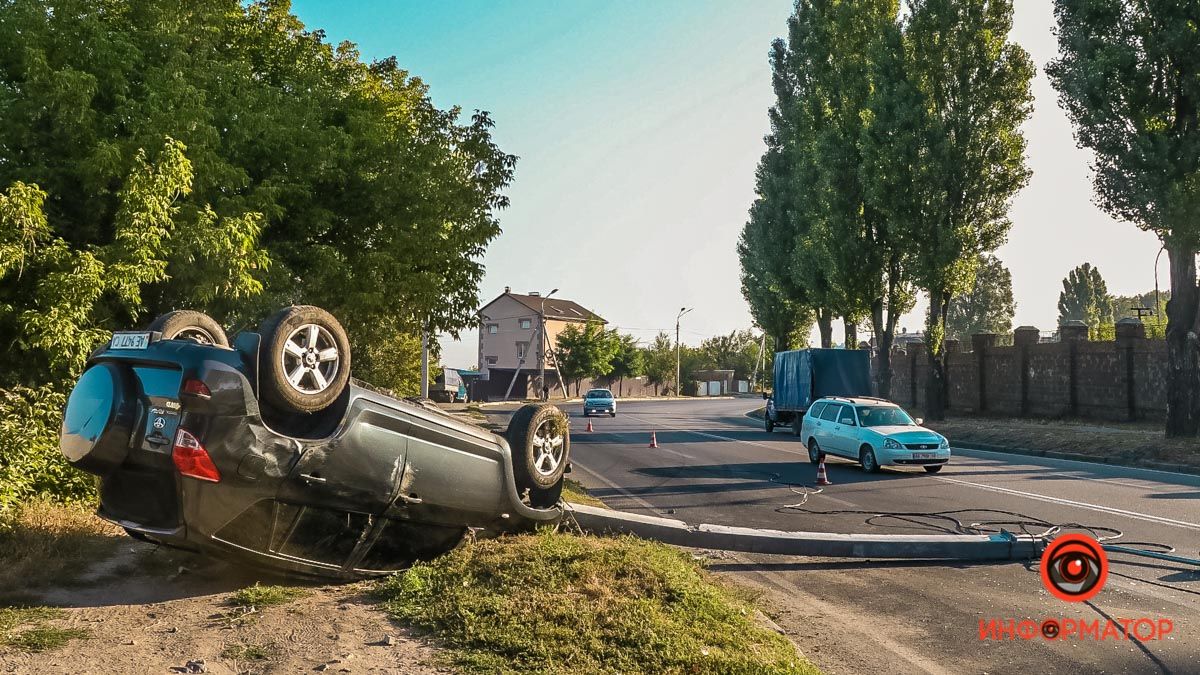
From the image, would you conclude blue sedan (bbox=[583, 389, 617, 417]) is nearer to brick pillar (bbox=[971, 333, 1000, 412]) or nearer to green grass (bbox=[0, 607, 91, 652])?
brick pillar (bbox=[971, 333, 1000, 412])

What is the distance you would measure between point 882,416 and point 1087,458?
7.29m

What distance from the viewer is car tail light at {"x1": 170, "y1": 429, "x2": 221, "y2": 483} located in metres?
5.23

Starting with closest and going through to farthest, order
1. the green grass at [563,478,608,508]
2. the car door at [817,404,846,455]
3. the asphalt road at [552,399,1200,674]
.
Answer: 1. the asphalt road at [552,399,1200,674]
2. the green grass at [563,478,608,508]
3. the car door at [817,404,846,455]

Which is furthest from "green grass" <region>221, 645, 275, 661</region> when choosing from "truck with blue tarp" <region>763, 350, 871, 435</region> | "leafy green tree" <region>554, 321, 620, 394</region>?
"leafy green tree" <region>554, 321, 620, 394</region>

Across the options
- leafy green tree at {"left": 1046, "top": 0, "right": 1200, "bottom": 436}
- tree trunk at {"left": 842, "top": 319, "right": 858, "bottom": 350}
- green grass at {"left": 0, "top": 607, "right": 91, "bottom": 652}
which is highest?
leafy green tree at {"left": 1046, "top": 0, "right": 1200, "bottom": 436}

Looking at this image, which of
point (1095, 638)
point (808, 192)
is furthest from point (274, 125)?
point (808, 192)

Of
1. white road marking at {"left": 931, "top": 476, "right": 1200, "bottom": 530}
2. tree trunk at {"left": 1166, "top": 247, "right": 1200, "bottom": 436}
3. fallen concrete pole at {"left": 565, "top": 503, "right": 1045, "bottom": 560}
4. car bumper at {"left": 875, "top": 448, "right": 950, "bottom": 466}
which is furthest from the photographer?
tree trunk at {"left": 1166, "top": 247, "right": 1200, "bottom": 436}

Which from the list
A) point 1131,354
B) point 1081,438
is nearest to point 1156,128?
point 1081,438

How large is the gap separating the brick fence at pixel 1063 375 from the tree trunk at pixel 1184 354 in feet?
20.3

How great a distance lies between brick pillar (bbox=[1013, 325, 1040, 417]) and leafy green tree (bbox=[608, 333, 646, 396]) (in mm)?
55674

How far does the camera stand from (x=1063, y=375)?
31047 mm

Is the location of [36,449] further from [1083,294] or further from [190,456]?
[1083,294]

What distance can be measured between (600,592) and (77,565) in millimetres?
4032

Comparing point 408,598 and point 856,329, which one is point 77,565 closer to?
point 408,598
